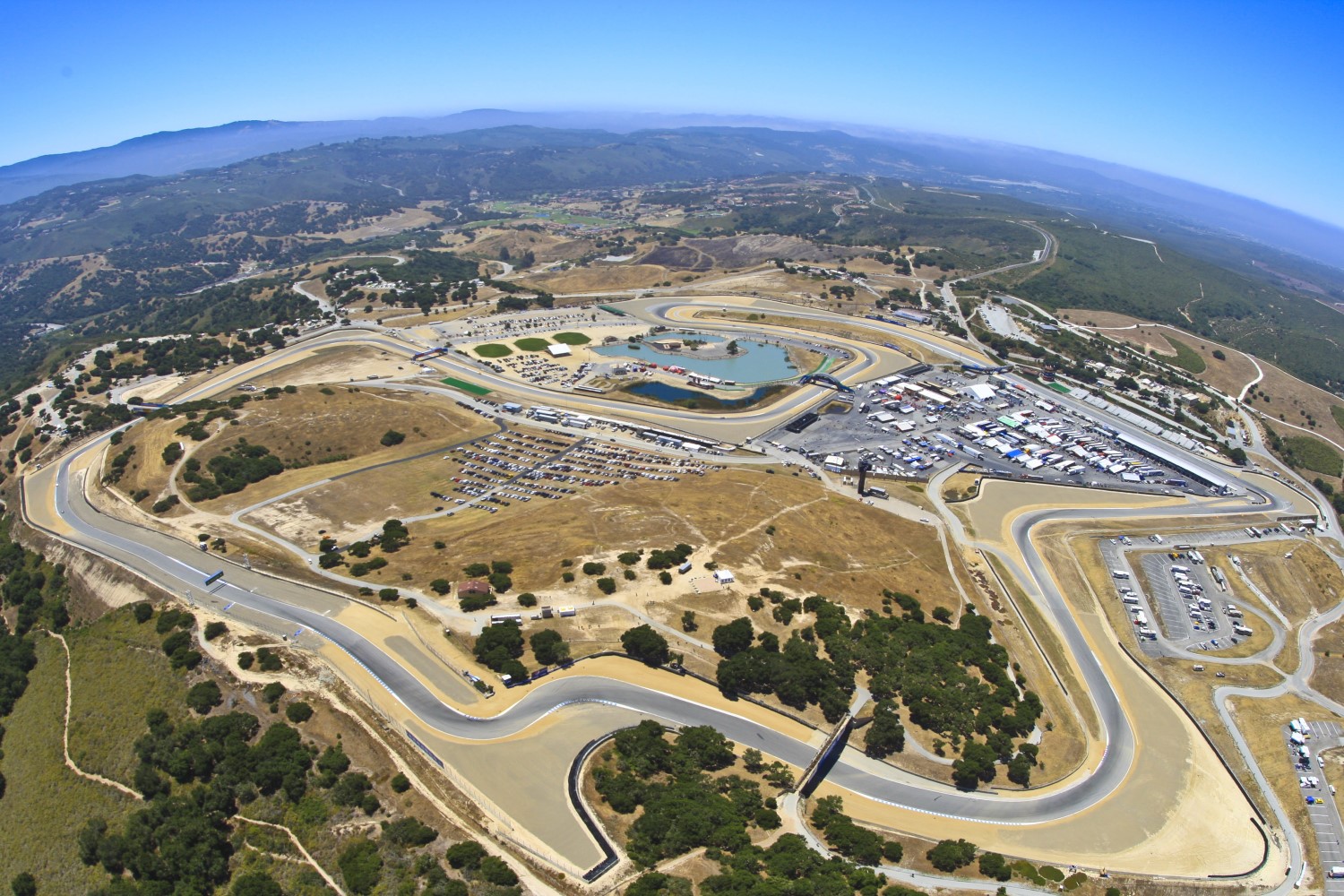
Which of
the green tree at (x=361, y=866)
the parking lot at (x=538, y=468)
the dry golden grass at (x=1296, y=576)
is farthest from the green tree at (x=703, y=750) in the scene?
the dry golden grass at (x=1296, y=576)

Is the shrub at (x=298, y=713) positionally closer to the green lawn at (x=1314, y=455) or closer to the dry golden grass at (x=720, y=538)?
the dry golden grass at (x=720, y=538)

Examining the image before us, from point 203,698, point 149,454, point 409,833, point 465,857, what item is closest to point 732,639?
point 465,857

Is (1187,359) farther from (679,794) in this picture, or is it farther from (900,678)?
(679,794)

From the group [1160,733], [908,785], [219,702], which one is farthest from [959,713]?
[219,702]

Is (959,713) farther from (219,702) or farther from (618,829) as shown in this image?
(219,702)

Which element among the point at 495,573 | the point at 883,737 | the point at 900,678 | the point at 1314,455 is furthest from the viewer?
the point at 1314,455

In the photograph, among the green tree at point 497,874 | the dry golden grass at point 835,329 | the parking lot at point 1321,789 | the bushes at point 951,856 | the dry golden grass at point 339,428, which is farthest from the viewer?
the dry golden grass at point 835,329

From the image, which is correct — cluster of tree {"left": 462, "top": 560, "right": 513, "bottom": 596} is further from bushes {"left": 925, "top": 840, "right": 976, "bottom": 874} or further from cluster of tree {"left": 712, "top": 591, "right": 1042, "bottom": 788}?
bushes {"left": 925, "top": 840, "right": 976, "bottom": 874}
